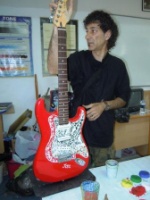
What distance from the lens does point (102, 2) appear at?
7.42 ft

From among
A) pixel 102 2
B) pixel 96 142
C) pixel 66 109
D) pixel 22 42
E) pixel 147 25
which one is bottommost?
pixel 96 142

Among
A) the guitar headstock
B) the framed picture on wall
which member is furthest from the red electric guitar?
the framed picture on wall

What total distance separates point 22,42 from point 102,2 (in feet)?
3.45

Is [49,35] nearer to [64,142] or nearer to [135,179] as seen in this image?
[64,142]

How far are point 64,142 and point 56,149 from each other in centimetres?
5

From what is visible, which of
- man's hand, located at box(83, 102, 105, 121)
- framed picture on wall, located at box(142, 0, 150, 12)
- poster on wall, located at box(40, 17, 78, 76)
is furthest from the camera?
framed picture on wall, located at box(142, 0, 150, 12)

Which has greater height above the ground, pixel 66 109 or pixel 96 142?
pixel 66 109

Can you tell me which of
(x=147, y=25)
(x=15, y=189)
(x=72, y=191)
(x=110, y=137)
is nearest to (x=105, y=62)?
(x=110, y=137)

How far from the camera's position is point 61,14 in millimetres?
813

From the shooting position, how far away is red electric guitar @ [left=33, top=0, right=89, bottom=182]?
0.82 meters

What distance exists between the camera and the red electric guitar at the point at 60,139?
82 cm

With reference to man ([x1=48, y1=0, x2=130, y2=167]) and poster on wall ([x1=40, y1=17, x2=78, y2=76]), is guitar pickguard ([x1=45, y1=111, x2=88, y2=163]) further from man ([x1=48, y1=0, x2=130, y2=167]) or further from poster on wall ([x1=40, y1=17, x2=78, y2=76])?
poster on wall ([x1=40, y1=17, x2=78, y2=76])

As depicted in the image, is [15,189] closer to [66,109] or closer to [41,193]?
[41,193]

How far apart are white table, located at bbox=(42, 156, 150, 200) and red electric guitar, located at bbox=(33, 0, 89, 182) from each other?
3.3 inches
